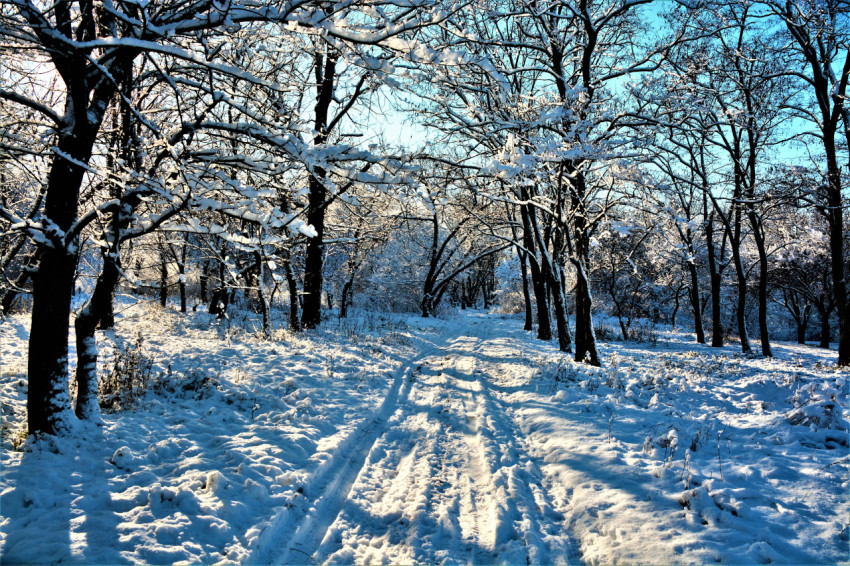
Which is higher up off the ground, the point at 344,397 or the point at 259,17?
the point at 259,17

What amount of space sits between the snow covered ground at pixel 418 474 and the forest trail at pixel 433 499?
2 cm

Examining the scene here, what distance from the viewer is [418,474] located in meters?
4.50

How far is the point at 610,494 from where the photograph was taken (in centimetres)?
410

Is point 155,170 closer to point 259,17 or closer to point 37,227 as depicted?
point 37,227

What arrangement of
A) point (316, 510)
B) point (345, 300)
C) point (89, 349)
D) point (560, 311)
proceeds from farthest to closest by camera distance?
point (345, 300), point (560, 311), point (89, 349), point (316, 510)

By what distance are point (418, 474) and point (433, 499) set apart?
1.71 feet

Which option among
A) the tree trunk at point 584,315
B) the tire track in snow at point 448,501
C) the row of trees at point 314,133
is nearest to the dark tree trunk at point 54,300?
the row of trees at point 314,133

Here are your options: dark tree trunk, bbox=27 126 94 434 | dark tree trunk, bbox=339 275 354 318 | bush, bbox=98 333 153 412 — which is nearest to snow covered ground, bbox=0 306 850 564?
bush, bbox=98 333 153 412

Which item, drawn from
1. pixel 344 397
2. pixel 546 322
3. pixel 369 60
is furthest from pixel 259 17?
pixel 546 322

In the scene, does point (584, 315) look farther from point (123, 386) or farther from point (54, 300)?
point (54, 300)

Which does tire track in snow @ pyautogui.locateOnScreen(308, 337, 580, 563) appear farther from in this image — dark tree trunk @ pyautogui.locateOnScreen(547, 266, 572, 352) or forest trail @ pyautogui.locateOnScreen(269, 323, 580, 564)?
dark tree trunk @ pyautogui.locateOnScreen(547, 266, 572, 352)

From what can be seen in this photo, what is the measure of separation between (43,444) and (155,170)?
3011 millimetres

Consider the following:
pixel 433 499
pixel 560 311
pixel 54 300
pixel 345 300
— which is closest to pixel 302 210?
pixel 54 300

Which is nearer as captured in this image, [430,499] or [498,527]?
[498,527]
